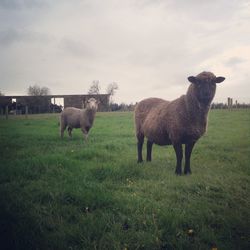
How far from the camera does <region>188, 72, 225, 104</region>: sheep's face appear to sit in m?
6.54

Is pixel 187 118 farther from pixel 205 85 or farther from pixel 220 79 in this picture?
pixel 220 79

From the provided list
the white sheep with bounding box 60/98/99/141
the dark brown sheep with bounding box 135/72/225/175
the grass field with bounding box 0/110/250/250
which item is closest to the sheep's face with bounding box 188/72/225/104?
the dark brown sheep with bounding box 135/72/225/175

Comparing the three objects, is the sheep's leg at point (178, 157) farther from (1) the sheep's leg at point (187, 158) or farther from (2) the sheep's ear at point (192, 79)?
(2) the sheep's ear at point (192, 79)

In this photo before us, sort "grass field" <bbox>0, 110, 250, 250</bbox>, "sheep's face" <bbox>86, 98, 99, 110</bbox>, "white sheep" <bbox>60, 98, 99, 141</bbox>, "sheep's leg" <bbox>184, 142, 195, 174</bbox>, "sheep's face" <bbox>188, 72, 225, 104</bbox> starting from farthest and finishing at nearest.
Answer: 1. "sheep's face" <bbox>86, 98, 99, 110</bbox>
2. "white sheep" <bbox>60, 98, 99, 141</bbox>
3. "sheep's leg" <bbox>184, 142, 195, 174</bbox>
4. "sheep's face" <bbox>188, 72, 225, 104</bbox>
5. "grass field" <bbox>0, 110, 250, 250</bbox>

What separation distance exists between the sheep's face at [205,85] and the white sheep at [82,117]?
780cm

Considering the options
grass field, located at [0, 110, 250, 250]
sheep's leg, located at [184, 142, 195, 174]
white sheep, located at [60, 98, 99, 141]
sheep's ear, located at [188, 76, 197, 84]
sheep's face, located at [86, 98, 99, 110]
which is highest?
sheep's ear, located at [188, 76, 197, 84]

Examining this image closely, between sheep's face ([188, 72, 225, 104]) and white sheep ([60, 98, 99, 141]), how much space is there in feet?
25.6

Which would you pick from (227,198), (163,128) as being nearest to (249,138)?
(163,128)

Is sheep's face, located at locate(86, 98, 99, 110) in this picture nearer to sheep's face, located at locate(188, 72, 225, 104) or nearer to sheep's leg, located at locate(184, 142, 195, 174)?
sheep's leg, located at locate(184, 142, 195, 174)

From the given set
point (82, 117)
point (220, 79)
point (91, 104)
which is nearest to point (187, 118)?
point (220, 79)

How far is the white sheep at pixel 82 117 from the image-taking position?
543 inches

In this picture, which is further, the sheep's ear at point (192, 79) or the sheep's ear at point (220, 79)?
the sheep's ear at point (220, 79)

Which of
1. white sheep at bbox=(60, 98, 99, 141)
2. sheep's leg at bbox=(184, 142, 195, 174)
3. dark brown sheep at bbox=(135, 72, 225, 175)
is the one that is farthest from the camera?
white sheep at bbox=(60, 98, 99, 141)

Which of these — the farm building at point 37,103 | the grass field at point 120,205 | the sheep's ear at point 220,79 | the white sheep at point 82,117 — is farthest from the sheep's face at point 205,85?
the white sheep at point 82,117
